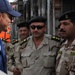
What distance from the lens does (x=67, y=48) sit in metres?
4.12

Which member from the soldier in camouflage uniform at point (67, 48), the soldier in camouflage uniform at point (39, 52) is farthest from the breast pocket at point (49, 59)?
the soldier in camouflage uniform at point (67, 48)

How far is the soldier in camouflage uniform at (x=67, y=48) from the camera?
3.97 meters

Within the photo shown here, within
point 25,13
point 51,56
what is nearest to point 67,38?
point 51,56

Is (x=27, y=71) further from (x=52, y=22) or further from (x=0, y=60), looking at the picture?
(x=52, y=22)

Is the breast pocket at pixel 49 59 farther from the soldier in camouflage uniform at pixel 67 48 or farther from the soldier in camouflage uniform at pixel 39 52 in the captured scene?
the soldier in camouflage uniform at pixel 67 48

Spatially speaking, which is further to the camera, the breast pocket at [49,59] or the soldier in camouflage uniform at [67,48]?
the breast pocket at [49,59]

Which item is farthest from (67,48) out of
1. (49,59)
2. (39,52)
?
(39,52)

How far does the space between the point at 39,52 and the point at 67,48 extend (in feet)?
2.95

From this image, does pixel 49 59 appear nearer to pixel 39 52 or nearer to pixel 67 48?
pixel 39 52

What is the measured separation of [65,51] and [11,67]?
1536 millimetres

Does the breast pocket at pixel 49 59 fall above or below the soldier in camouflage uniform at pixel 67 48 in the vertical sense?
below

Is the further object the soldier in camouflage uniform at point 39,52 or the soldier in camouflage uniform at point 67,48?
the soldier in camouflage uniform at point 39,52

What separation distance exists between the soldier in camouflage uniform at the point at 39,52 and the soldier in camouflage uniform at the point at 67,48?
0.51m

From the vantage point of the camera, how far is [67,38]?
4.26 m
